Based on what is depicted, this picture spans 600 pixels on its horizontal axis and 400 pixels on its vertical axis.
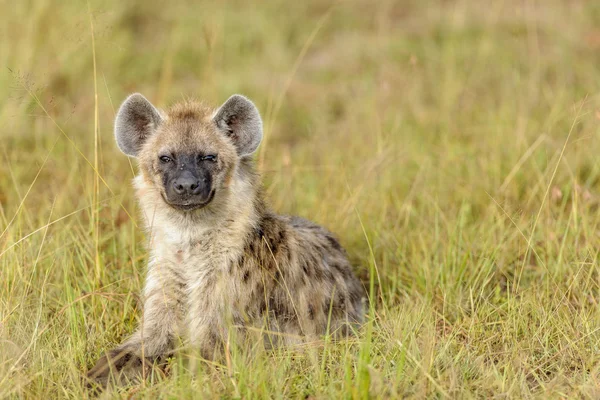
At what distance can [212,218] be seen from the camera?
405 cm

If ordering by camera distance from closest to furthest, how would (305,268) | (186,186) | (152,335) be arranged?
1. (186,186)
2. (152,335)
3. (305,268)

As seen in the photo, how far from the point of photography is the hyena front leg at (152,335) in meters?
3.66

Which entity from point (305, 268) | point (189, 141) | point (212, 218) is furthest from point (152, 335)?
point (189, 141)

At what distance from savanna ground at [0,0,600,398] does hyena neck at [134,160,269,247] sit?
9.5 inches

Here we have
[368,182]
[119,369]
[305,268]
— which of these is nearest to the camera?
[119,369]

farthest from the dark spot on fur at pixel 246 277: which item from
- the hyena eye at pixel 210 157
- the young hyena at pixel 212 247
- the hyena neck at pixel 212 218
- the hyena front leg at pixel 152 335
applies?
the hyena eye at pixel 210 157

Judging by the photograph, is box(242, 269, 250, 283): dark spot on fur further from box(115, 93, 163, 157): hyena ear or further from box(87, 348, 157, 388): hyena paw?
box(115, 93, 163, 157): hyena ear

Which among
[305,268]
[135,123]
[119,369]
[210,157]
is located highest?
[135,123]

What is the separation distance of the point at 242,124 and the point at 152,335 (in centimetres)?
108

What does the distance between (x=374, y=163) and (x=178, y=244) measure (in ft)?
5.61

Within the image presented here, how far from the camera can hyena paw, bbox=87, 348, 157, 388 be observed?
141 inches

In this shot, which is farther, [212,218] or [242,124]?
[242,124]

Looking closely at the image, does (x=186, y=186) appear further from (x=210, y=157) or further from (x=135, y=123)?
(x=135, y=123)

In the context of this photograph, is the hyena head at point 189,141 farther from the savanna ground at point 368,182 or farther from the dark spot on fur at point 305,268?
the dark spot on fur at point 305,268
